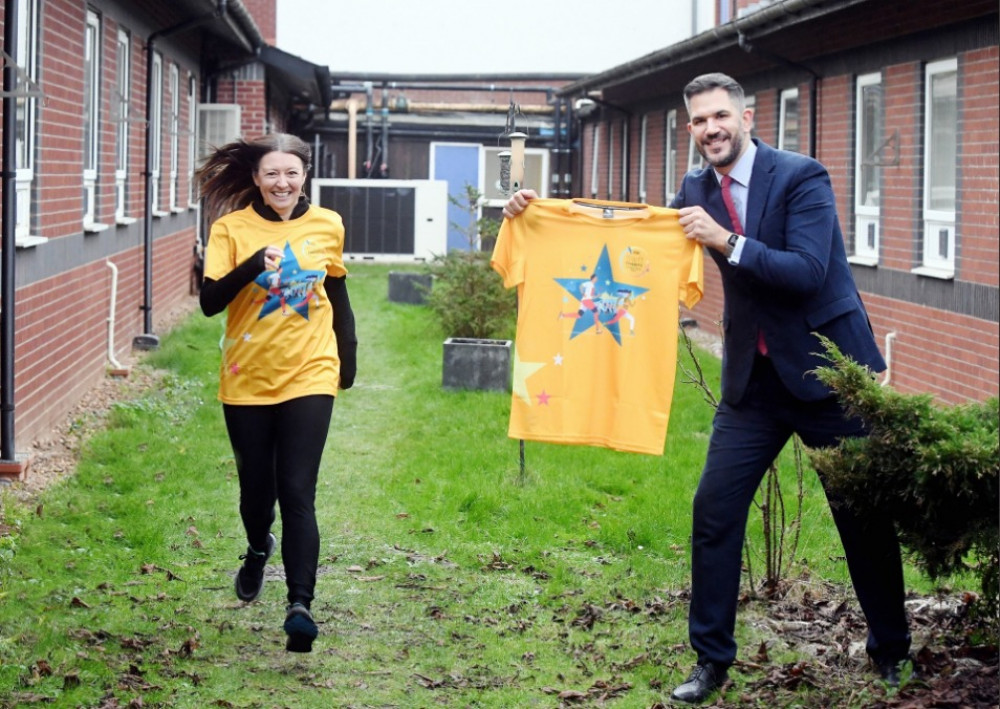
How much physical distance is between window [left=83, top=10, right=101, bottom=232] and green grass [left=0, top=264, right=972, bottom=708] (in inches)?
101

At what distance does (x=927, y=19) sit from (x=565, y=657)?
27.9 feet

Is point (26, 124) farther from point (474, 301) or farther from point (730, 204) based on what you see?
point (474, 301)

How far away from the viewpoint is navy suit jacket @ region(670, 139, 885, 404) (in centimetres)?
541

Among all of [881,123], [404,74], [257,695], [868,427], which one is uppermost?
[404,74]

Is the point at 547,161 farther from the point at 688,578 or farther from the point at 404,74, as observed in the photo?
the point at 688,578

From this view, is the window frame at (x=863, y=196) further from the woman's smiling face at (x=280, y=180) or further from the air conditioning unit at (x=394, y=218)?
the air conditioning unit at (x=394, y=218)

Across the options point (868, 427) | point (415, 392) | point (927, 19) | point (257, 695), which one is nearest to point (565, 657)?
point (257, 695)

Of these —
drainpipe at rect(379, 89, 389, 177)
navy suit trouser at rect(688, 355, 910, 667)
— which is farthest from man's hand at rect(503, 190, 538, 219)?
drainpipe at rect(379, 89, 389, 177)

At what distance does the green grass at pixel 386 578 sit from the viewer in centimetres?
582

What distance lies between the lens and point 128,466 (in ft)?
32.4

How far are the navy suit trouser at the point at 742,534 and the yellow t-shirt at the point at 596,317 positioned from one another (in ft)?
1.67

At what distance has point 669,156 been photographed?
24.0 metres

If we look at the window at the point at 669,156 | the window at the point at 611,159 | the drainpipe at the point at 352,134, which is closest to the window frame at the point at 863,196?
the window at the point at 669,156

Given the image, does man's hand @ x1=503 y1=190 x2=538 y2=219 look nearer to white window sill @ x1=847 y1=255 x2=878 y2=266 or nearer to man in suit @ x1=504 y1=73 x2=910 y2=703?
man in suit @ x1=504 y1=73 x2=910 y2=703
